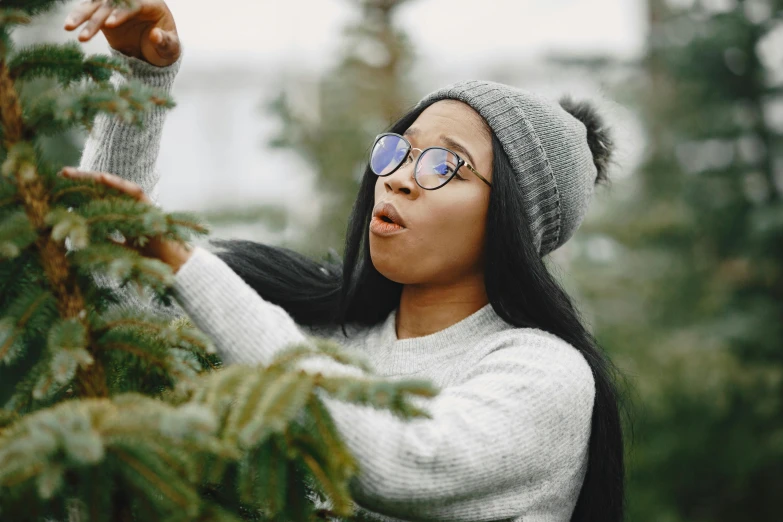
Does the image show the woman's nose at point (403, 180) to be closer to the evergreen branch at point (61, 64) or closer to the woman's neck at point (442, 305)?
the woman's neck at point (442, 305)

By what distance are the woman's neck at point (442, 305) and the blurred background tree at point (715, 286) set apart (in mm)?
5223

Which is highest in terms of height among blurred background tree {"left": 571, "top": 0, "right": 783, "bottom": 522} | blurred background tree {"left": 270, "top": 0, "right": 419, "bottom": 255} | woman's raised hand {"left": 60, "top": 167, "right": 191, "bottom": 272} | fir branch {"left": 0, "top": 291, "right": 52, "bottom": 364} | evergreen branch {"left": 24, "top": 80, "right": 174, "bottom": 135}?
evergreen branch {"left": 24, "top": 80, "right": 174, "bottom": 135}

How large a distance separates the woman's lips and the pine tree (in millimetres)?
690

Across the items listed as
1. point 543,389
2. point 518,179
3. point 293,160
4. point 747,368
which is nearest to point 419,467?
point 543,389

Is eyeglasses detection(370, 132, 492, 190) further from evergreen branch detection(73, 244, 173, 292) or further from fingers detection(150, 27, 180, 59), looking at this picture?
evergreen branch detection(73, 244, 173, 292)

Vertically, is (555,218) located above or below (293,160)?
above

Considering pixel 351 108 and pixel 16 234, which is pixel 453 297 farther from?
pixel 351 108

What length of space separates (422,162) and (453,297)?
373mm

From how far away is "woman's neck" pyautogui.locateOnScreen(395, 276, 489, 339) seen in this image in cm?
221

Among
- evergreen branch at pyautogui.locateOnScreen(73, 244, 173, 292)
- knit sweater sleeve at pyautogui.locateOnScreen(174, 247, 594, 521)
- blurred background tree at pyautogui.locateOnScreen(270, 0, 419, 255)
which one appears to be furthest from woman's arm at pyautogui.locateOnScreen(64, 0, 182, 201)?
blurred background tree at pyautogui.locateOnScreen(270, 0, 419, 255)

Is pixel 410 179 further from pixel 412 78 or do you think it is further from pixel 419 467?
pixel 412 78

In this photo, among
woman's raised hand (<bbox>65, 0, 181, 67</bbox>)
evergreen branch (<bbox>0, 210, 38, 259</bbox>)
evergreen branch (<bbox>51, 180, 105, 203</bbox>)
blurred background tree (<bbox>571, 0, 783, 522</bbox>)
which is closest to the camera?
evergreen branch (<bbox>0, 210, 38, 259</bbox>)

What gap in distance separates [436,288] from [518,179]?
1.12 feet

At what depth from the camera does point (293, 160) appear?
7129 millimetres
